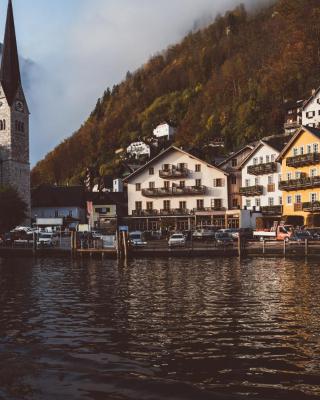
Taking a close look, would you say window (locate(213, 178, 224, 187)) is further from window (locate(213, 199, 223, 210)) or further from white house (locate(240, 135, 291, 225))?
white house (locate(240, 135, 291, 225))

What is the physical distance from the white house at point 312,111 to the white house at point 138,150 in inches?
3088

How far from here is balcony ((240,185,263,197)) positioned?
8906 cm

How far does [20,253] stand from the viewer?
6894cm

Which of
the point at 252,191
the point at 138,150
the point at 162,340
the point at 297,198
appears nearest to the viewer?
the point at 162,340

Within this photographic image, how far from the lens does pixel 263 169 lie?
8775 centimetres

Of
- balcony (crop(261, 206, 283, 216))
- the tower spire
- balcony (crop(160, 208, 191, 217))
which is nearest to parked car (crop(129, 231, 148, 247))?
balcony (crop(261, 206, 283, 216))

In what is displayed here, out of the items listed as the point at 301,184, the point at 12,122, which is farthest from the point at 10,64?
the point at 301,184

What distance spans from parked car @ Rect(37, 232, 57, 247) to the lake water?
128ft

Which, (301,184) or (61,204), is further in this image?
(61,204)

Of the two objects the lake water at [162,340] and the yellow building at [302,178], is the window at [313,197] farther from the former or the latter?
the lake water at [162,340]

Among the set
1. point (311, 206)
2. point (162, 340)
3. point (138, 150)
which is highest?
point (138, 150)

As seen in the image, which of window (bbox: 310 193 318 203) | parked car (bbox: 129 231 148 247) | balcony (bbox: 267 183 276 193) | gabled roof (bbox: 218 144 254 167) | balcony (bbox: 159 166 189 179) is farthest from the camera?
balcony (bbox: 159 166 189 179)

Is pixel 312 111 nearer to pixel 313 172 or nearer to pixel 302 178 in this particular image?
pixel 313 172

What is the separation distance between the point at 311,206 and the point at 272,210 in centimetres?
937
